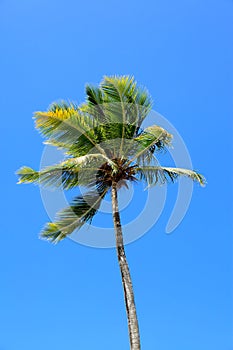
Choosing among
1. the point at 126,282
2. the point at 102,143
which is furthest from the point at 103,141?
the point at 126,282

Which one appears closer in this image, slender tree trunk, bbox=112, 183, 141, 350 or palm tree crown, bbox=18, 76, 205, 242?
slender tree trunk, bbox=112, 183, 141, 350

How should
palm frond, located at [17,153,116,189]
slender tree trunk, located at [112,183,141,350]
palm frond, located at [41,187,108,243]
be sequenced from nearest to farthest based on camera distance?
slender tree trunk, located at [112,183,141,350]
palm frond, located at [17,153,116,189]
palm frond, located at [41,187,108,243]

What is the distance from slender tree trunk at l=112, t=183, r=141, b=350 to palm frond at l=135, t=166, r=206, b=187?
1184 millimetres

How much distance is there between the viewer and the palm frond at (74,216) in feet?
43.4

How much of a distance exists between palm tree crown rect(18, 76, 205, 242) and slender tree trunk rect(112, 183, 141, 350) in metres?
0.85

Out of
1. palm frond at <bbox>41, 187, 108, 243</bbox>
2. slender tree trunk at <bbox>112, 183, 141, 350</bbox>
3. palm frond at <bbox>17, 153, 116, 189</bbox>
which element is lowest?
slender tree trunk at <bbox>112, 183, 141, 350</bbox>

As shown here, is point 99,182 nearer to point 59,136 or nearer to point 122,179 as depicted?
point 122,179

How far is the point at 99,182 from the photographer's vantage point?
13.7 metres

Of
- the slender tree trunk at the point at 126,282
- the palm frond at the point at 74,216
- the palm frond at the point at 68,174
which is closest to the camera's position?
the slender tree trunk at the point at 126,282

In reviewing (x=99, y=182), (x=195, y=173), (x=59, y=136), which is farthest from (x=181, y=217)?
(x=59, y=136)

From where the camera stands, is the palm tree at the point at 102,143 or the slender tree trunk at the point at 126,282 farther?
the palm tree at the point at 102,143

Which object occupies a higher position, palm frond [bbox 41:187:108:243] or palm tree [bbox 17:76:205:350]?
palm tree [bbox 17:76:205:350]

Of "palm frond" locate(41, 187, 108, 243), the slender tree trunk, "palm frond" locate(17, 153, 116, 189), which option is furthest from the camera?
"palm frond" locate(41, 187, 108, 243)

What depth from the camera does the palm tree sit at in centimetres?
1323
